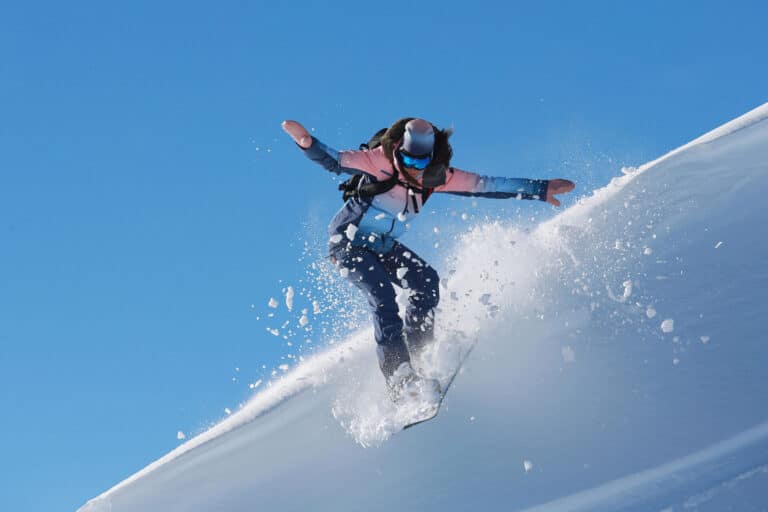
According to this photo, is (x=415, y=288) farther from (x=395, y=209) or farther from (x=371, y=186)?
(x=371, y=186)

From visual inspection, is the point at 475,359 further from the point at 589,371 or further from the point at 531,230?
the point at 531,230

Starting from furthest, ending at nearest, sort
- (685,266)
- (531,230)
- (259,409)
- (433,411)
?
(531,230) < (259,409) < (685,266) < (433,411)

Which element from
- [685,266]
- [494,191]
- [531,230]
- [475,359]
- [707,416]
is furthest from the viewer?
[531,230]

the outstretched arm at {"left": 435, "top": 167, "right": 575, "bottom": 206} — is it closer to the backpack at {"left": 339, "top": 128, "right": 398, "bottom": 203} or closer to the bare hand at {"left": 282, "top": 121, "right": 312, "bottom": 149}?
the backpack at {"left": 339, "top": 128, "right": 398, "bottom": 203}

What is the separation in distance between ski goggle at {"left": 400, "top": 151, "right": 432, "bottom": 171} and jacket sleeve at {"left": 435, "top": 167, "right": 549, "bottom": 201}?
1.37 feet

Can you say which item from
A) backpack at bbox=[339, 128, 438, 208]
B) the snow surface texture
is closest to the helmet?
backpack at bbox=[339, 128, 438, 208]

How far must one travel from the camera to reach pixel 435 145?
5113 mm

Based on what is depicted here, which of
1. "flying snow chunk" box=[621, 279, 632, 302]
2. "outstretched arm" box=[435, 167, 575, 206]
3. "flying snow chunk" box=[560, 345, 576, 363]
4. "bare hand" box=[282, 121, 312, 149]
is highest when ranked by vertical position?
"bare hand" box=[282, 121, 312, 149]

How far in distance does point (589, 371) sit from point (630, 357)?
308 mm

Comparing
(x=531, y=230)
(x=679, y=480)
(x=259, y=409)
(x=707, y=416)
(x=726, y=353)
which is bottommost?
(x=679, y=480)

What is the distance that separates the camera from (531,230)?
860 centimetres

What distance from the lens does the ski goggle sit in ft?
16.3

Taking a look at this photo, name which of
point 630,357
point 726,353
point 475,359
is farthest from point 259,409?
point 726,353

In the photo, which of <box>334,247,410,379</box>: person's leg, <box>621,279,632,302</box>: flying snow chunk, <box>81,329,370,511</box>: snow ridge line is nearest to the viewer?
<box>334,247,410,379</box>: person's leg
